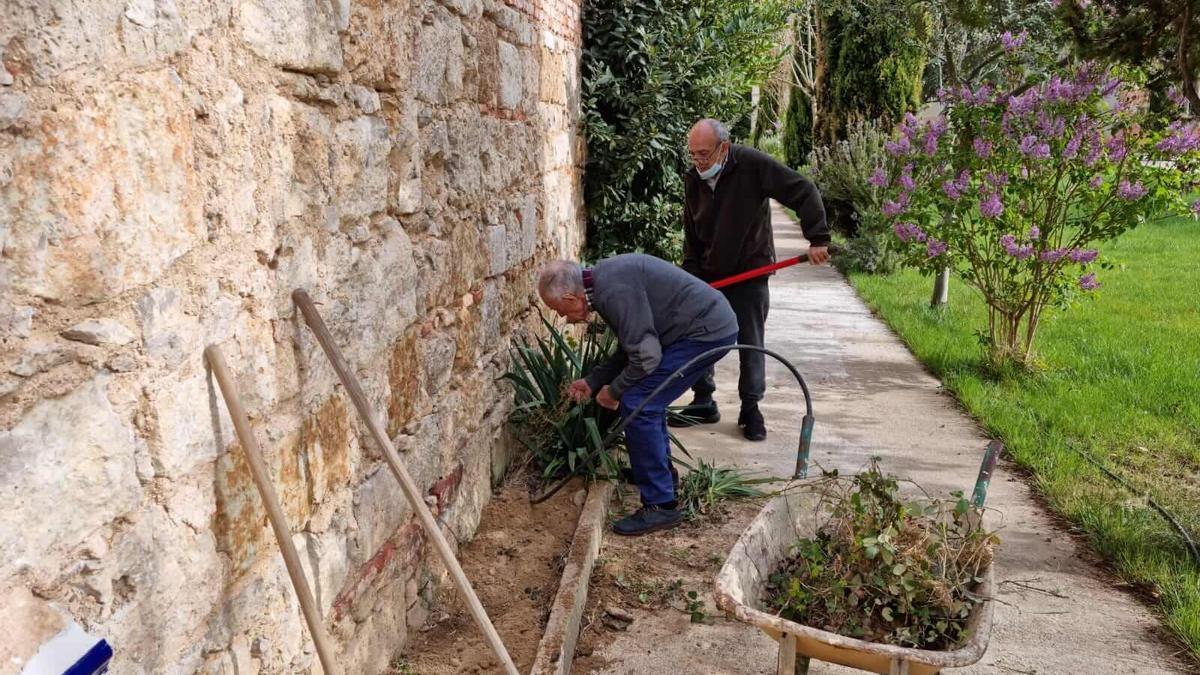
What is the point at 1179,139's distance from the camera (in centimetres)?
555

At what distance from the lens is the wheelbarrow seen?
7.43 feet

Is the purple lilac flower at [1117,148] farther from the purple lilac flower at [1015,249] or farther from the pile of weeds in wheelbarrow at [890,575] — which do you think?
the pile of weeds in wheelbarrow at [890,575]

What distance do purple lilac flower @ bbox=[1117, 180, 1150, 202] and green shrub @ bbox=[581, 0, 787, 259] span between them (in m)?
3.25

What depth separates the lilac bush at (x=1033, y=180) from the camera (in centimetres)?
571

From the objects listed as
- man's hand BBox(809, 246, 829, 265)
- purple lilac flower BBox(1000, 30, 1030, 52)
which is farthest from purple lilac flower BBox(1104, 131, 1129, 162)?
man's hand BBox(809, 246, 829, 265)

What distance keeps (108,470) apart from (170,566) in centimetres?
30

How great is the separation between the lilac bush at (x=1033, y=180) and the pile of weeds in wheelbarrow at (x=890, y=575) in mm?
3783

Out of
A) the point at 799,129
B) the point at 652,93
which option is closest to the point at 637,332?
the point at 652,93

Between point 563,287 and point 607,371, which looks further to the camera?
point 607,371

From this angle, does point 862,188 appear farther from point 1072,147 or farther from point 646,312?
point 646,312

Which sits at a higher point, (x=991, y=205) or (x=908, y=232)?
(x=991, y=205)

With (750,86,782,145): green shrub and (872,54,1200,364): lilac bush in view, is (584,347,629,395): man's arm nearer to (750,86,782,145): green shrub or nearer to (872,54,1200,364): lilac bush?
(872,54,1200,364): lilac bush

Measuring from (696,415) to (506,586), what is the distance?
2455 mm

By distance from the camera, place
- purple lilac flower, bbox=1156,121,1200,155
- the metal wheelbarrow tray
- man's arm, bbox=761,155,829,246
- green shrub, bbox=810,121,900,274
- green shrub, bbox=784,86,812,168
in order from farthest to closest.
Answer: green shrub, bbox=784,86,812,168, green shrub, bbox=810,121,900,274, purple lilac flower, bbox=1156,121,1200,155, man's arm, bbox=761,155,829,246, the metal wheelbarrow tray
